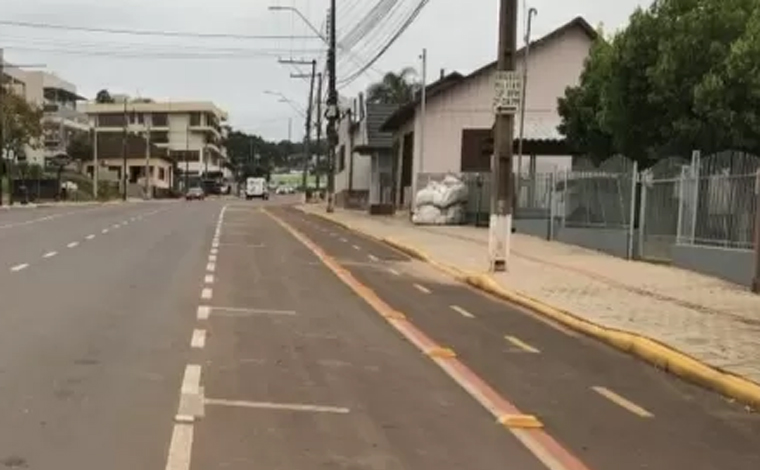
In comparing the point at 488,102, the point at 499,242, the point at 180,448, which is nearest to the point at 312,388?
the point at 180,448

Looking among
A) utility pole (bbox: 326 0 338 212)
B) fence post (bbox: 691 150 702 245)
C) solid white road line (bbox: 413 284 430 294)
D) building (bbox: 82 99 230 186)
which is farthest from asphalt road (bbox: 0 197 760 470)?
building (bbox: 82 99 230 186)

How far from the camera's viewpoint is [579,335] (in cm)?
1344

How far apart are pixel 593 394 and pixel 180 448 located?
13.2ft

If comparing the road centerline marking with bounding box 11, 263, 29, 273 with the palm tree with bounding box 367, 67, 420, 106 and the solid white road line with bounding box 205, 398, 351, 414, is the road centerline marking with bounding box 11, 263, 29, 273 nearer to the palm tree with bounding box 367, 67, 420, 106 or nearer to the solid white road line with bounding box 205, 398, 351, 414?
the solid white road line with bounding box 205, 398, 351, 414

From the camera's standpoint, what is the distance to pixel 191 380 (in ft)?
29.4

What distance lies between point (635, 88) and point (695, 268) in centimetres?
1021

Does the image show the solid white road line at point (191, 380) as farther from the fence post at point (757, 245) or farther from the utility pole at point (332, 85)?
the utility pole at point (332, 85)

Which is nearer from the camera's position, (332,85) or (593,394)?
(593,394)

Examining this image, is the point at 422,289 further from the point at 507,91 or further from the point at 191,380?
the point at 191,380

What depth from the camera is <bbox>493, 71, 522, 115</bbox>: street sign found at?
A: 20266 millimetres

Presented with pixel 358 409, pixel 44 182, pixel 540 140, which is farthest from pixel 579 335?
pixel 44 182

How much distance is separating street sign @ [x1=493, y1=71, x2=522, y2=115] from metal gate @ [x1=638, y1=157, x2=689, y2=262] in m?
3.78

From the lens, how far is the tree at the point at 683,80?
83.1 feet

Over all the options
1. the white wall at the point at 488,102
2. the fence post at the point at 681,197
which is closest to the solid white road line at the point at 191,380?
the fence post at the point at 681,197
